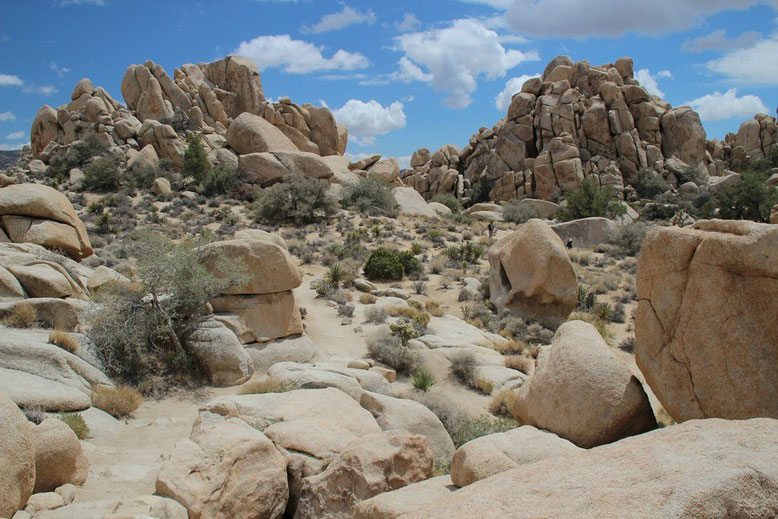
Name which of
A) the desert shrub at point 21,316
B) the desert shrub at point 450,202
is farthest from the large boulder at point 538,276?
the desert shrub at point 450,202

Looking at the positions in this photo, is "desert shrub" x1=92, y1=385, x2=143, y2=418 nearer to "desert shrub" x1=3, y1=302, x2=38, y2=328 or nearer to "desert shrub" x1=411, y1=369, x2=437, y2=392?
"desert shrub" x1=3, y1=302, x2=38, y2=328

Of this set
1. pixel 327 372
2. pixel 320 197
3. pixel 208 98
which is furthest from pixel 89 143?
pixel 327 372

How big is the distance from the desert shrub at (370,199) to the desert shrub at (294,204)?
3.29 m

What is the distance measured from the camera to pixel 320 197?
3041cm

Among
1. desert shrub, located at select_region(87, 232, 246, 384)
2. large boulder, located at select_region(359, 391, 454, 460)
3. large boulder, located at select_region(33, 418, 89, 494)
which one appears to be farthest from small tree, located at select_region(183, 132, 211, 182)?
large boulder, located at select_region(33, 418, 89, 494)

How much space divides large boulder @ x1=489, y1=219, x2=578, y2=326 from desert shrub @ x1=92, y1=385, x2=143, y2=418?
36.3 feet

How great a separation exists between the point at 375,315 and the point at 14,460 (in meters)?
10.5

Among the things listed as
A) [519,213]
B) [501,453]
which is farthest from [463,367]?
[519,213]

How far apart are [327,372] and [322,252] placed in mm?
14287

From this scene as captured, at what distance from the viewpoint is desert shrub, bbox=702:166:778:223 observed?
32.6 metres

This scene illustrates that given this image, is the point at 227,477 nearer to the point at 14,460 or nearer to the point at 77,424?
the point at 14,460

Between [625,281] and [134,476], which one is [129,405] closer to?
[134,476]

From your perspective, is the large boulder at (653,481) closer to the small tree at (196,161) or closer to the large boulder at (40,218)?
the large boulder at (40,218)

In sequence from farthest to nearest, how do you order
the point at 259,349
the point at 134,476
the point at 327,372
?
the point at 259,349 → the point at 327,372 → the point at 134,476
